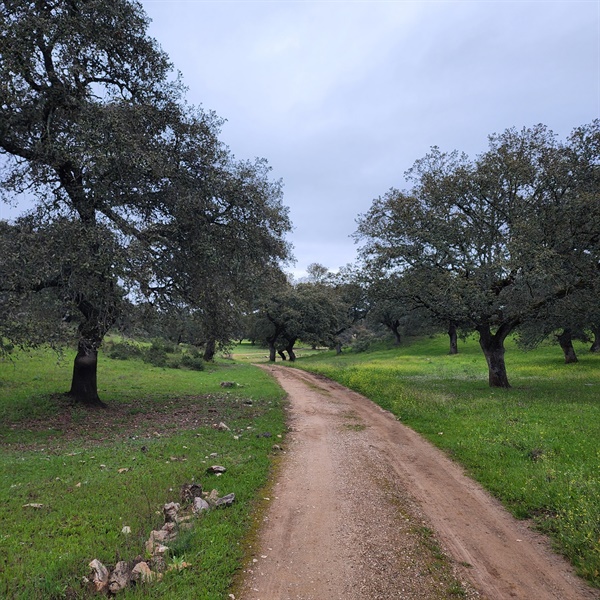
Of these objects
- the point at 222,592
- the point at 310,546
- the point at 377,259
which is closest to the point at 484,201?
the point at 377,259

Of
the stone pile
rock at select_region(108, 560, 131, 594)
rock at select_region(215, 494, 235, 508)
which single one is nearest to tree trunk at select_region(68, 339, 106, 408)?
the stone pile

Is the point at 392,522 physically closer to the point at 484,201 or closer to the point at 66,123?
the point at 66,123

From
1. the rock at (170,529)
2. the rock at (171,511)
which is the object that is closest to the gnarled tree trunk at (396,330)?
the rock at (171,511)

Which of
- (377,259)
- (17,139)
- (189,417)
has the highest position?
(17,139)

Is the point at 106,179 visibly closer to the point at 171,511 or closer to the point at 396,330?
the point at 171,511

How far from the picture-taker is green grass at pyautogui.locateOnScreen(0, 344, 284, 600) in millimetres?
4891

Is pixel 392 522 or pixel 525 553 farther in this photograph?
pixel 392 522

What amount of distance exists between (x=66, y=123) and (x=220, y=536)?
40.5ft

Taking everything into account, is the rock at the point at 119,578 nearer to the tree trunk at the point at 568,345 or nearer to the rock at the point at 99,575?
the rock at the point at 99,575

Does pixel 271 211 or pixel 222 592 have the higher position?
pixel 271 211

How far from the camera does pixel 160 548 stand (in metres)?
5.27

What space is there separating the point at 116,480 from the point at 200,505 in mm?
2332

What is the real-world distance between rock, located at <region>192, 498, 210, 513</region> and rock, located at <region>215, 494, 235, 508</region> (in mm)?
172

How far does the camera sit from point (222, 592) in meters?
4.62
